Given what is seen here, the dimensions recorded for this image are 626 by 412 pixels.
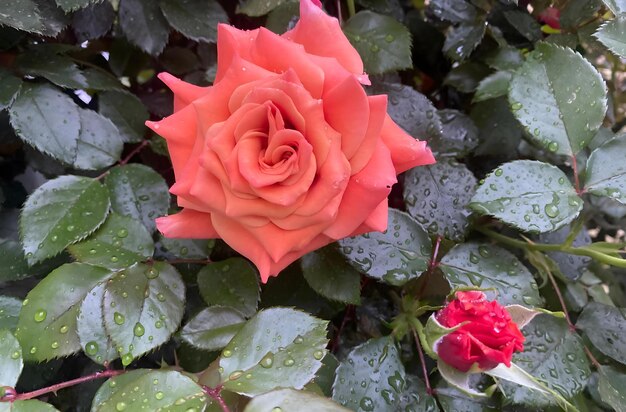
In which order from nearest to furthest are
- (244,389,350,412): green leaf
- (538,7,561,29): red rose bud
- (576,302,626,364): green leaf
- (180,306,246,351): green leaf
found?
(244,389,350,412): green leaf
(180,306,246,351): green leaf
(576,302,626,364): green leaf
(538,7,561,29): red rose bud

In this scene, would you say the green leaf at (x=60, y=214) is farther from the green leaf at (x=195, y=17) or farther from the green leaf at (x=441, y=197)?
the green leaf at (x=441, y=197)

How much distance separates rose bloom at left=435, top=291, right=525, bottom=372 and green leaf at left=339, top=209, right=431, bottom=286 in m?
0.11

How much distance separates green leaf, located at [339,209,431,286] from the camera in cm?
53

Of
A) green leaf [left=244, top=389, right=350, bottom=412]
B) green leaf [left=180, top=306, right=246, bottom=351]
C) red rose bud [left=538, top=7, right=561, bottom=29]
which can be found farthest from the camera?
red rose bud [left=538, top=7, right=561, bottom=29]

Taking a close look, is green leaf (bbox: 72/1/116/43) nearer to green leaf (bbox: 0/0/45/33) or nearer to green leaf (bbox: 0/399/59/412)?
green leaf (bbox: 0/0/45/33)

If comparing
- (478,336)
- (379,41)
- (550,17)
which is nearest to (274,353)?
(478,336)

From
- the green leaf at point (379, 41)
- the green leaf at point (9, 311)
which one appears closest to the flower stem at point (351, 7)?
the green leaf at point (379, 41)

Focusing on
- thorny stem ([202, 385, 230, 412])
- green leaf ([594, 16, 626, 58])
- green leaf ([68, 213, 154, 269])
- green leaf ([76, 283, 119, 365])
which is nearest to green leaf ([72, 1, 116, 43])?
green leaf ([68, 213, 154, 269])

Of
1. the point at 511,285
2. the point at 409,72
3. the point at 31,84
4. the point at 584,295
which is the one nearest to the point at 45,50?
the point at 31,84

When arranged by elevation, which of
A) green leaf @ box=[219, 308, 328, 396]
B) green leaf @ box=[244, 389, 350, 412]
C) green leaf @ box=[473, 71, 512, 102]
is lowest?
green leaf @ box=[219, 308, 328, 396]

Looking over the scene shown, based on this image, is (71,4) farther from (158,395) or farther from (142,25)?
(158,395)

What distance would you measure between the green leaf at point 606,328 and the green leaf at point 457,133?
24cm

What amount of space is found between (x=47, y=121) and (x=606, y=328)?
2.26 ft

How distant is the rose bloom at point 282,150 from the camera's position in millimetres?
389
